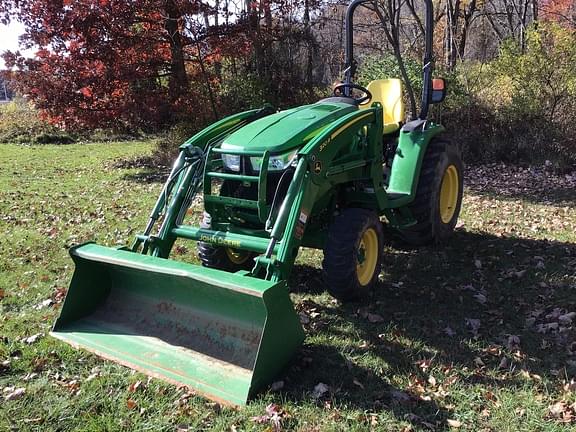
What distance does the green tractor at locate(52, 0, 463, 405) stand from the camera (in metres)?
3.36

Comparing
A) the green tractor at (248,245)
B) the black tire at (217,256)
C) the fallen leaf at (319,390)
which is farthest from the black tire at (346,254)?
the black tire at (217,256)

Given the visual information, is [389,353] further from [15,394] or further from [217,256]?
[15,394]

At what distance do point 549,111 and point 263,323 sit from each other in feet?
32.5

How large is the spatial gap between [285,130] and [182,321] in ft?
5.34

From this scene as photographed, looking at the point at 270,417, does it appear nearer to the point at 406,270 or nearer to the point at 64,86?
the point at 406,270

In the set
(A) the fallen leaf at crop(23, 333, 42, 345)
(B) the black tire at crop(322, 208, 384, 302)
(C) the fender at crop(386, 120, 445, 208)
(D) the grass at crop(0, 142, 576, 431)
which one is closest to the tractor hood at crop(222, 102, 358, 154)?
(B) the black tire at crop(322, 208, 384, 302)

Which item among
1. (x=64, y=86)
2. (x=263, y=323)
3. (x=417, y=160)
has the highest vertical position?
(x=64, y=86)

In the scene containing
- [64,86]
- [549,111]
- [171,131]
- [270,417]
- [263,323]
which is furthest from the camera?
[171,131]

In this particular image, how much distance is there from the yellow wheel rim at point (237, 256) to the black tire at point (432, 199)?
1.58 metres

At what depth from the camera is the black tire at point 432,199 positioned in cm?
538

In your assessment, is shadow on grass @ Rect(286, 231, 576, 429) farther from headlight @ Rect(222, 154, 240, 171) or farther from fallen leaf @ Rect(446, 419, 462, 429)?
headlight @ Rect(222, 154, 240, 171)

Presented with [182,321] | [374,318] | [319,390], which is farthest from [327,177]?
[319,390]

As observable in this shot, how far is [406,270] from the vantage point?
527 centimetres

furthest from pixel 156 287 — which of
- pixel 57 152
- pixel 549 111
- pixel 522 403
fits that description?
pixel 57 152
